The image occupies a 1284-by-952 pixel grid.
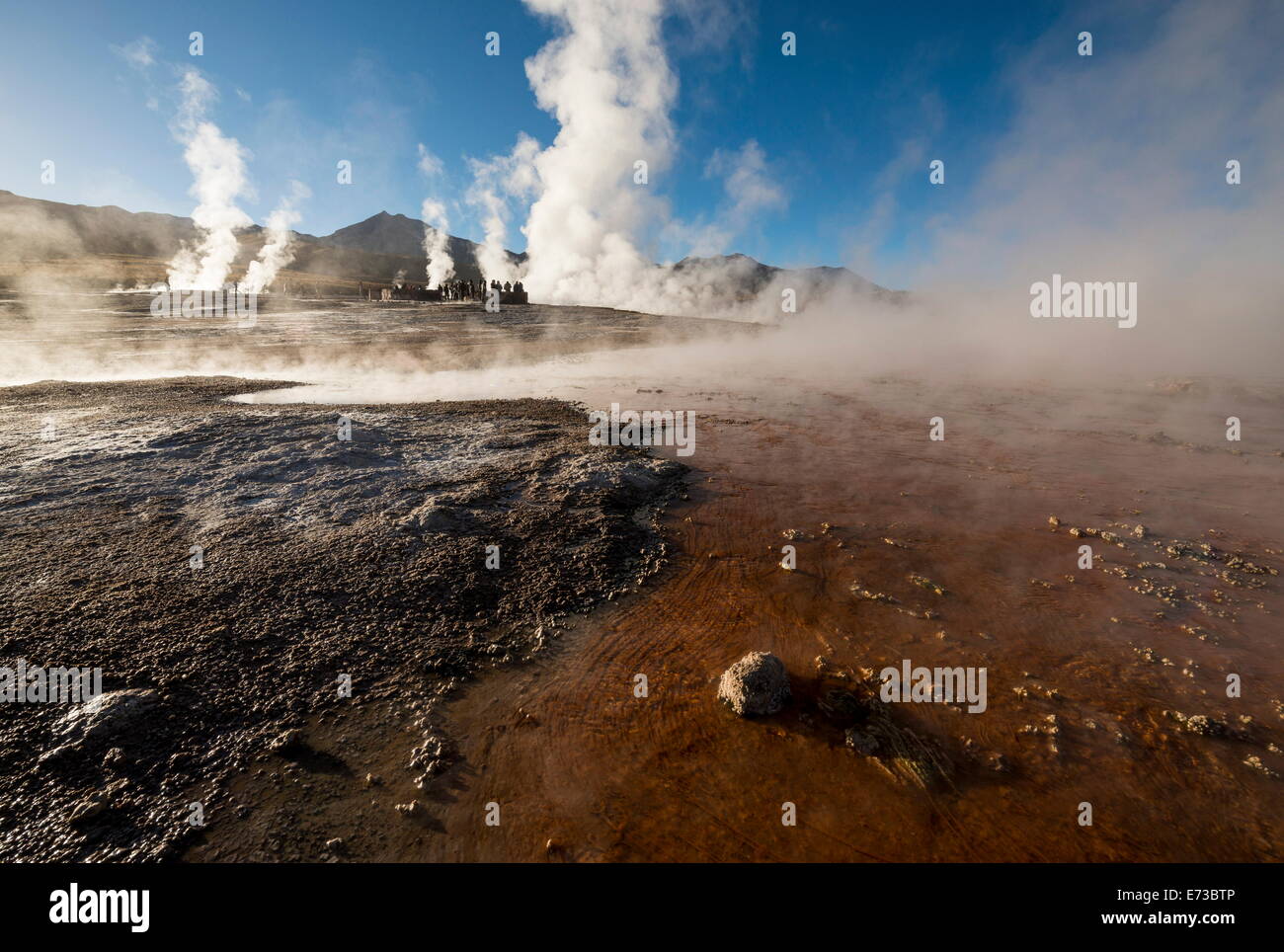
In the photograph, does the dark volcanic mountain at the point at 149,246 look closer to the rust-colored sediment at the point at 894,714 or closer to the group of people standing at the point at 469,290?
the group of people standing at the point at 469,290

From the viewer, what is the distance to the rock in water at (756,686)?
3578 millimetres

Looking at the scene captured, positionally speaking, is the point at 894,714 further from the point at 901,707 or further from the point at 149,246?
the point at 149,246

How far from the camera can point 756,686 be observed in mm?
3611

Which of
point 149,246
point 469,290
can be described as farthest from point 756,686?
point 149,246

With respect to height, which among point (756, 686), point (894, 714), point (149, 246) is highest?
point (149, 246)

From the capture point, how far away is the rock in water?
3578mm

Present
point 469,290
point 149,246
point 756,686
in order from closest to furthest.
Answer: point 756,686
point 469,290
point 149,246

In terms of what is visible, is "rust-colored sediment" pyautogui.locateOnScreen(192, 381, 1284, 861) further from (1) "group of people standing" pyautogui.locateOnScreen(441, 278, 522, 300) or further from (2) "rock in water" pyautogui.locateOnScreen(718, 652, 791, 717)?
(1) "group of people standing" pyautogui.locateOnScreen(441, 278, 522, 300)

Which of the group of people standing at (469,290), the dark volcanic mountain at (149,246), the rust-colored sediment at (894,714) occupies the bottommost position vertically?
the rust-colored sediment at (894,714)

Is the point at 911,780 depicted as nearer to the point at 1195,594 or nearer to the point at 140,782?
the point at 1195,594

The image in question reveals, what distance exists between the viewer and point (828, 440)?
9.81 m

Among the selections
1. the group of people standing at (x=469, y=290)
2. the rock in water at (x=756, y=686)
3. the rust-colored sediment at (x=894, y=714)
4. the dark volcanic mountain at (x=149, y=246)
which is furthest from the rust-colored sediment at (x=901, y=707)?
the dark volcanic mountain at (x=149, y=246)

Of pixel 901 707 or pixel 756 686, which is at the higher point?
pixel 756 686
